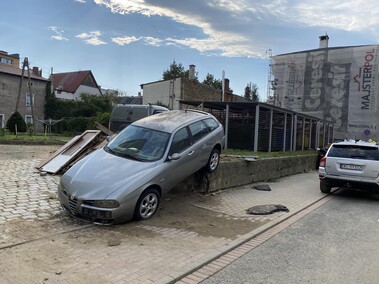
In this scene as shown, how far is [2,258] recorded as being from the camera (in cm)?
474

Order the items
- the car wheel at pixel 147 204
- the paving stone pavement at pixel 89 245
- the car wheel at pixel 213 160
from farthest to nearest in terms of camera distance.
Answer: the car wheel at pixel 213 160
the car wheel at pixel 147 204
the paving stone pavement at pixel 89 245

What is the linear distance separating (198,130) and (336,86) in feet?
128

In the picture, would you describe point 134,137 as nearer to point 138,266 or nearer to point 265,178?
point 138,266

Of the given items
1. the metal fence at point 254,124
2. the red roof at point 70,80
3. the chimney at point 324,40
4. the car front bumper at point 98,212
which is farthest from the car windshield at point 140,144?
the red roof at point 70,80

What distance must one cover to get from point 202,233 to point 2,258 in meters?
3.14

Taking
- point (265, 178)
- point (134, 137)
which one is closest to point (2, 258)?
point (134, 137)

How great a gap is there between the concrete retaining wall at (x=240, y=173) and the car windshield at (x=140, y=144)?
2062 mm

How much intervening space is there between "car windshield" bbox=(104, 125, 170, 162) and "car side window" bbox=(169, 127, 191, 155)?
165 millimetres

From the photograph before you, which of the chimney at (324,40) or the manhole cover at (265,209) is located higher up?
the chimney at (324,40)

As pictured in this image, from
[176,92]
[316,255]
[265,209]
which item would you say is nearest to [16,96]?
[176,92]

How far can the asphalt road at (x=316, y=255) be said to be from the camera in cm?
476

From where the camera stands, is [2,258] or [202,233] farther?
[202,233]

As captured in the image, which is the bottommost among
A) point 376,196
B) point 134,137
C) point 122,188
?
point 376,196

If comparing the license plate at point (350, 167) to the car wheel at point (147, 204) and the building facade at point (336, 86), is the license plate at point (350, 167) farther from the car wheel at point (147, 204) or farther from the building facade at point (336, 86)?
the building facade at point (336, 86)
